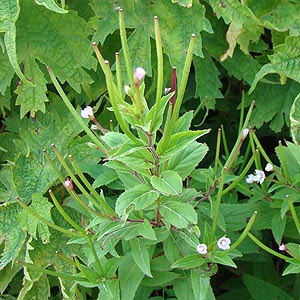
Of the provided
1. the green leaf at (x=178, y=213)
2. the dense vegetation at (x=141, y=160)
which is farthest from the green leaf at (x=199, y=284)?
the green leaf at (x=178, y=213)

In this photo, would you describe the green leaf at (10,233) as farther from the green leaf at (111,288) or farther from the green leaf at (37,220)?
the green leaf at (111,288)

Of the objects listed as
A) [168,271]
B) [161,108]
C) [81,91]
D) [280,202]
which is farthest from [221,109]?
[161,108]

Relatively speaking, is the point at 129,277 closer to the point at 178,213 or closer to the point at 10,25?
the point at 178,213

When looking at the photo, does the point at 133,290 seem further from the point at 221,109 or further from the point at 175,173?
the point at 221,109

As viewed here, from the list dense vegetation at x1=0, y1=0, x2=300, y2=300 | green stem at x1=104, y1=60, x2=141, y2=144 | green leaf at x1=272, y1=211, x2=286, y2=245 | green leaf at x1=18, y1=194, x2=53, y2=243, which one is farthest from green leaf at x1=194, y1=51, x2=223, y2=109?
green stem at x1=104, y1=60, x2=141, y2=144

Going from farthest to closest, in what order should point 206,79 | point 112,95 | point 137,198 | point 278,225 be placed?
point 206,79
point 278,225
point 137,198
point 112,95

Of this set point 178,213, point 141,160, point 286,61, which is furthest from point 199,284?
point 286,61
